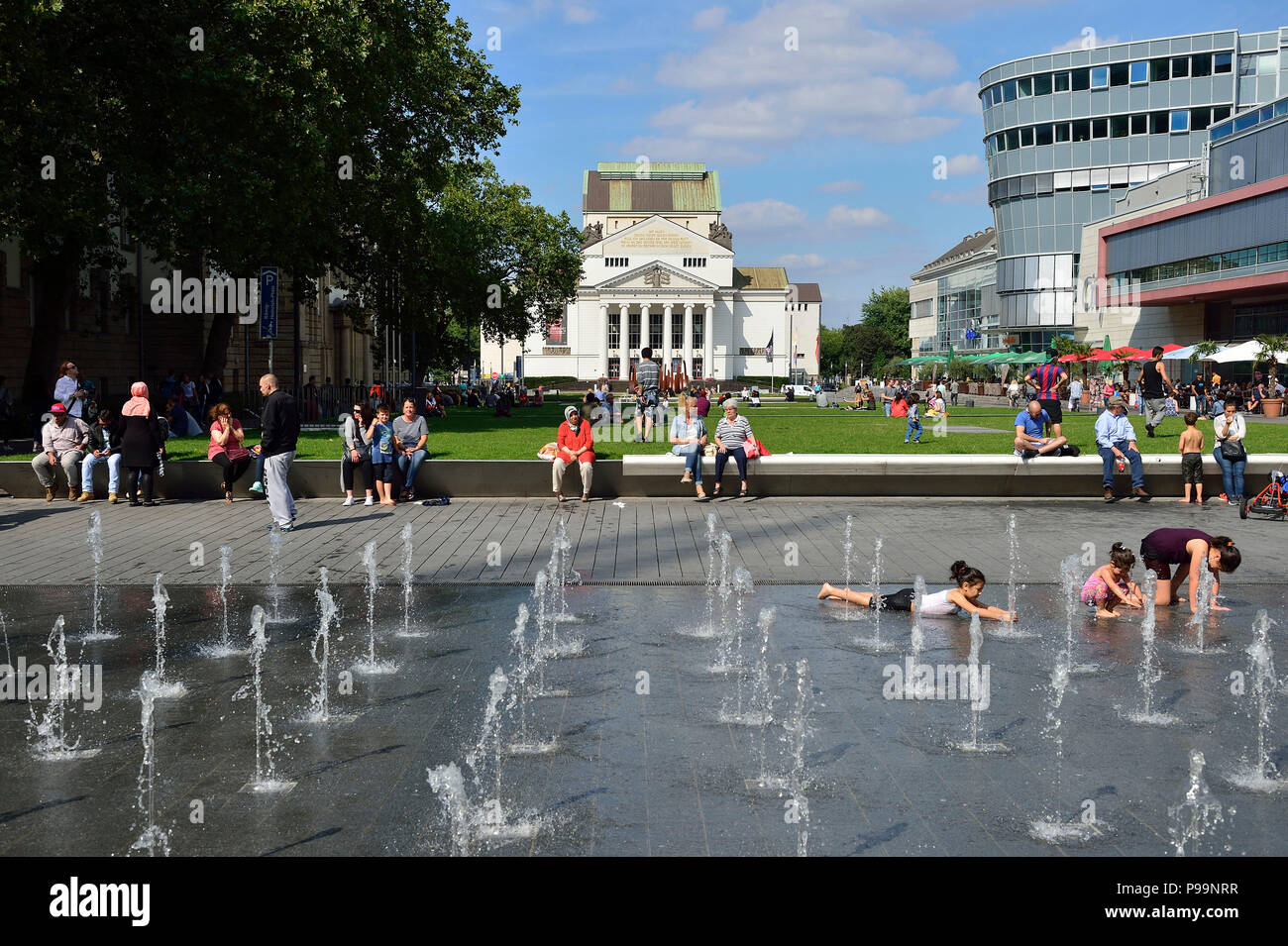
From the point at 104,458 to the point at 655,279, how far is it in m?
116

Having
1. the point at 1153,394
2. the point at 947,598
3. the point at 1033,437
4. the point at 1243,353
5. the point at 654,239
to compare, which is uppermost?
the point at 654,239

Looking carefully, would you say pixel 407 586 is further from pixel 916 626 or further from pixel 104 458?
pixel 104 458

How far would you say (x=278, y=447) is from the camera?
14883 mm

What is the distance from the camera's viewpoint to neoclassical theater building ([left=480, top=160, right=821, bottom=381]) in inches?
5187

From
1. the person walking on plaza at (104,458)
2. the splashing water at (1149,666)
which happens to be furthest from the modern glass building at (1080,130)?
the splashing water at (1149,666)

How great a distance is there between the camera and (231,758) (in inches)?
227

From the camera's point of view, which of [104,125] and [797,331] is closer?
[104,125]

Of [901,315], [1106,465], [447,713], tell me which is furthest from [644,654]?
[901,315]

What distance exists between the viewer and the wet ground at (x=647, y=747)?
4797 mm

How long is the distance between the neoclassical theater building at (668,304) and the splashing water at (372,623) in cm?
11646

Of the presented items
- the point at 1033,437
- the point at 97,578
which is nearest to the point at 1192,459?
the point at 1033,437

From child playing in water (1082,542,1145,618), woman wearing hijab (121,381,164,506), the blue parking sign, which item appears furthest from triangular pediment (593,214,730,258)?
child playing in water (1082,542,1145,618)

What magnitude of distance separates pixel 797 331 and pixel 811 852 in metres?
154
